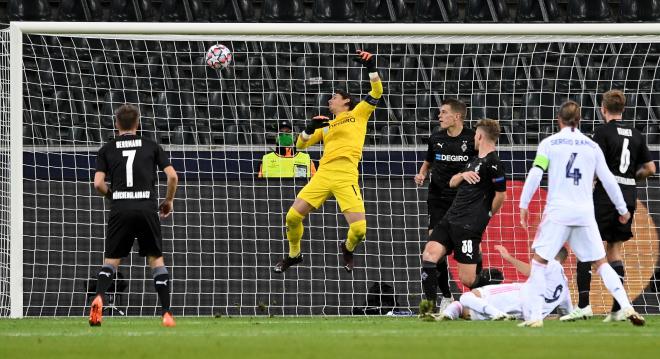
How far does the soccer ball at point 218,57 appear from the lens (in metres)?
14.1

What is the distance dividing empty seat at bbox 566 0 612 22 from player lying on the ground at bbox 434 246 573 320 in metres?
8.00

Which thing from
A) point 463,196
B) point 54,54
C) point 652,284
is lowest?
point 652,284

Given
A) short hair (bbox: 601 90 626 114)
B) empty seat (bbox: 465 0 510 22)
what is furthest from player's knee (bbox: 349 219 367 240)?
empty seat (bbox: 465 0 510 22)

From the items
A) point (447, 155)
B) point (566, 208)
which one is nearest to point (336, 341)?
point (566, 208)

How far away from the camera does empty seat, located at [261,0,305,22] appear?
17922 mm

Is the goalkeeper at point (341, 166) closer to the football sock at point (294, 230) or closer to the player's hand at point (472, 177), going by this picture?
the football sock at point (294, 230)

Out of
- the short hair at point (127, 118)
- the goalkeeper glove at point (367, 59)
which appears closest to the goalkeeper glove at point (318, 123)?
the goalkeeper glove at point (367, 59)

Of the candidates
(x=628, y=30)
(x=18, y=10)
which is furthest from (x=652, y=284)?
(x=18, y=10)

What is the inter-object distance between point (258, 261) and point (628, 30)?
187 inches

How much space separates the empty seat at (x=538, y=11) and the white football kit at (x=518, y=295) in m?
7.80

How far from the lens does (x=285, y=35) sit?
44.4 ft

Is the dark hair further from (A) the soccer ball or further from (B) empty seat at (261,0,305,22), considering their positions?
(B) empty seat at (261,0,305,22)

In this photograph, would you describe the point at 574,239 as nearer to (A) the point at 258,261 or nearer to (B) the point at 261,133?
(A) the point at 258,261

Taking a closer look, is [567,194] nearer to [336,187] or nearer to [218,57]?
[336,187]
